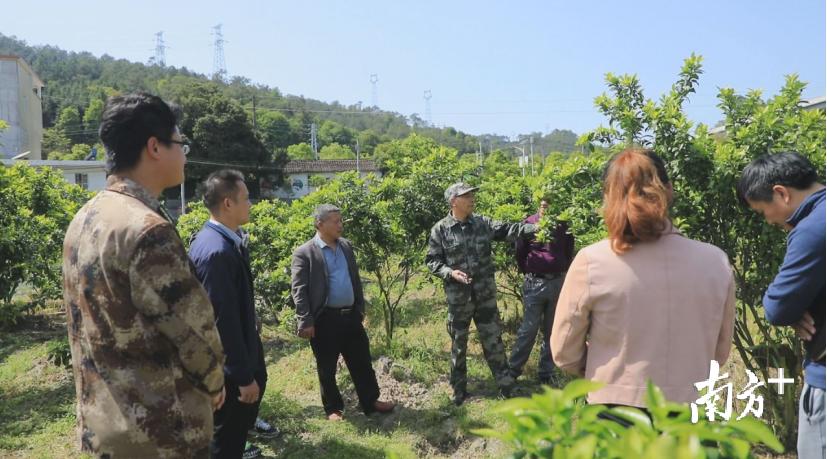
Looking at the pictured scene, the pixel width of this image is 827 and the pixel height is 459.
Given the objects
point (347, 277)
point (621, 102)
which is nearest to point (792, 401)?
point (621, 102)

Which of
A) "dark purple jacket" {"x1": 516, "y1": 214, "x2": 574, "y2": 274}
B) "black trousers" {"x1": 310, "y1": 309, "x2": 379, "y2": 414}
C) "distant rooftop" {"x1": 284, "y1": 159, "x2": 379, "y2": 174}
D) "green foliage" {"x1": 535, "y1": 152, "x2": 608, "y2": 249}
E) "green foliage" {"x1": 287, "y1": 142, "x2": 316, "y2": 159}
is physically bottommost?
"black trousers" {"x1": 310, "y1": 309, "x2": 379, "y2": 414}

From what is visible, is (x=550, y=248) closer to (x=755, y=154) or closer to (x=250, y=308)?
(x=755, y=154)

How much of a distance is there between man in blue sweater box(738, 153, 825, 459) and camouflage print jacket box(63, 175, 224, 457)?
2.07m

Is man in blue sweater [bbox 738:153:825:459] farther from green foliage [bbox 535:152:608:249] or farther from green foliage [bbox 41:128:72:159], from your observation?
green foliage [bbox 41:128:72:159]

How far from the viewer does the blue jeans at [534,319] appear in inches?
225

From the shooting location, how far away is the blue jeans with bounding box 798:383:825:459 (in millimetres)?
2238

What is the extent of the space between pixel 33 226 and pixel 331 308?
6633 millimetres

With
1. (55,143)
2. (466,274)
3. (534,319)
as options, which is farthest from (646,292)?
(55,143)

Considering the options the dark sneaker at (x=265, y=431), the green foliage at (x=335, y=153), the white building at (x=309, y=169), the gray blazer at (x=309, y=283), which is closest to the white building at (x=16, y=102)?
the white building at (x=309, y=169)

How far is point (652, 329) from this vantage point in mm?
2031

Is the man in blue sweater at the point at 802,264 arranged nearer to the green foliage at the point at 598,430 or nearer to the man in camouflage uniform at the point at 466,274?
the green foliage at the point at 598,430

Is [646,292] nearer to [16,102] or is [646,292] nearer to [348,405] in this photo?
[348,405]

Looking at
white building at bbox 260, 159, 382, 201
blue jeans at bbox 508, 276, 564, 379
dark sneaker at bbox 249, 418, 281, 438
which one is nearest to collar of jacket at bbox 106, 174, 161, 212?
dark sneaker at bbox 249, 418, 281, 438

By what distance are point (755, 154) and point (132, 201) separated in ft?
11.2
